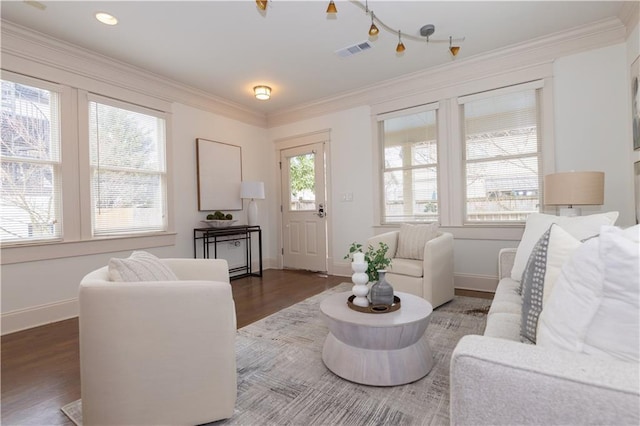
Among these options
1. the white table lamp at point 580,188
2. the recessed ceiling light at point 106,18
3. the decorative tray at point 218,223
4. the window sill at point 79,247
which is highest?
the recessed ceiling light at point 106,18

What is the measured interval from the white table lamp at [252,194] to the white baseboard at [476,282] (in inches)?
117

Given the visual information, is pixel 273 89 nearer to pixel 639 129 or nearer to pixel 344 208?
pixel 344 208

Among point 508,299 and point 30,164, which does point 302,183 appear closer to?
point 30,164

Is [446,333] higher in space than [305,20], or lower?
lower

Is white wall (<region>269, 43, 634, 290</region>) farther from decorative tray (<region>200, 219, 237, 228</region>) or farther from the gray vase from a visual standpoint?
decorative tray (<region>200, 219, 237, 228</region>)

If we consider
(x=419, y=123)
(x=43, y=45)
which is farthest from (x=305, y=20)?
(x=43, y=45)

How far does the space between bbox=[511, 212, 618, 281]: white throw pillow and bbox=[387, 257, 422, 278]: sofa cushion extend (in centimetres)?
90

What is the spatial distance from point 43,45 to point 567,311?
14.2 feet

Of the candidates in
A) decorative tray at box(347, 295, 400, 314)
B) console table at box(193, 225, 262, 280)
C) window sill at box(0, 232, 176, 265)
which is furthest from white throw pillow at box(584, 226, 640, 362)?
console table at box(193, 225, 262, 280)

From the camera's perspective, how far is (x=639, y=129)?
8.53 feet

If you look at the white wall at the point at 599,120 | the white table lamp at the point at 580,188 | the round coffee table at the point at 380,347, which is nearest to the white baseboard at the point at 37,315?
the round coffee table at the point at 380,347

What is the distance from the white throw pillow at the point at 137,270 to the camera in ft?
4.69

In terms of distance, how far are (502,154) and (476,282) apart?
153 cm

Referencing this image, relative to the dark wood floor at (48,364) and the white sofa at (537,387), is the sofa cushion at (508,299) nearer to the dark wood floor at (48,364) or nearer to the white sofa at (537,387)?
the white sofa at (537,387)
